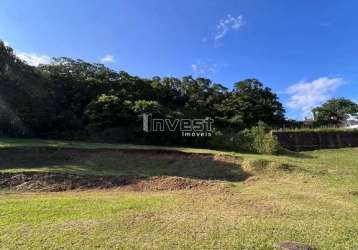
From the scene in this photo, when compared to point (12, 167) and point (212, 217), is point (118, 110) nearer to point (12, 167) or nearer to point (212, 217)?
point (12, 167)

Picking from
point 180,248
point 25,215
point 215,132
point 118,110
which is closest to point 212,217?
point 180,248

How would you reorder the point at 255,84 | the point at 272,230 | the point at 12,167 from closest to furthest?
1. the point at 272,230
2. the point at 12,167
3. the point at 255,84

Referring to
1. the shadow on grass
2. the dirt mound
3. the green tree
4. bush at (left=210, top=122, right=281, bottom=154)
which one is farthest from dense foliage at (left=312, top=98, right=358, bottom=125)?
the dirt mound

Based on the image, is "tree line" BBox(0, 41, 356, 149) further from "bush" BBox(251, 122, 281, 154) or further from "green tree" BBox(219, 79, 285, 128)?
"bush" BBox(251, 122, 281, 154)

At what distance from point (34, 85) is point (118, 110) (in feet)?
23.9

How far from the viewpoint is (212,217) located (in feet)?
21.6

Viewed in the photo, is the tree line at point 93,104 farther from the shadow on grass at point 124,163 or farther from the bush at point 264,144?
the shadow on grass at point 124,163

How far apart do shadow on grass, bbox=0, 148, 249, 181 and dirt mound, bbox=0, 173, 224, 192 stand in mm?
502

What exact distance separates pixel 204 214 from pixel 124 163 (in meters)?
7.82

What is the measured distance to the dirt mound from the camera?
1037cm

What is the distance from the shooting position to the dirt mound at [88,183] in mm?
10367

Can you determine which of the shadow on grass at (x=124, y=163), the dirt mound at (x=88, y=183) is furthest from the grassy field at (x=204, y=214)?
the dirt mound at (x=88, y=183)

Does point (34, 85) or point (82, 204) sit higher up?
point (34, 85)

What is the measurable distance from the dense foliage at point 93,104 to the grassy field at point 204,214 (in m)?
9.80
